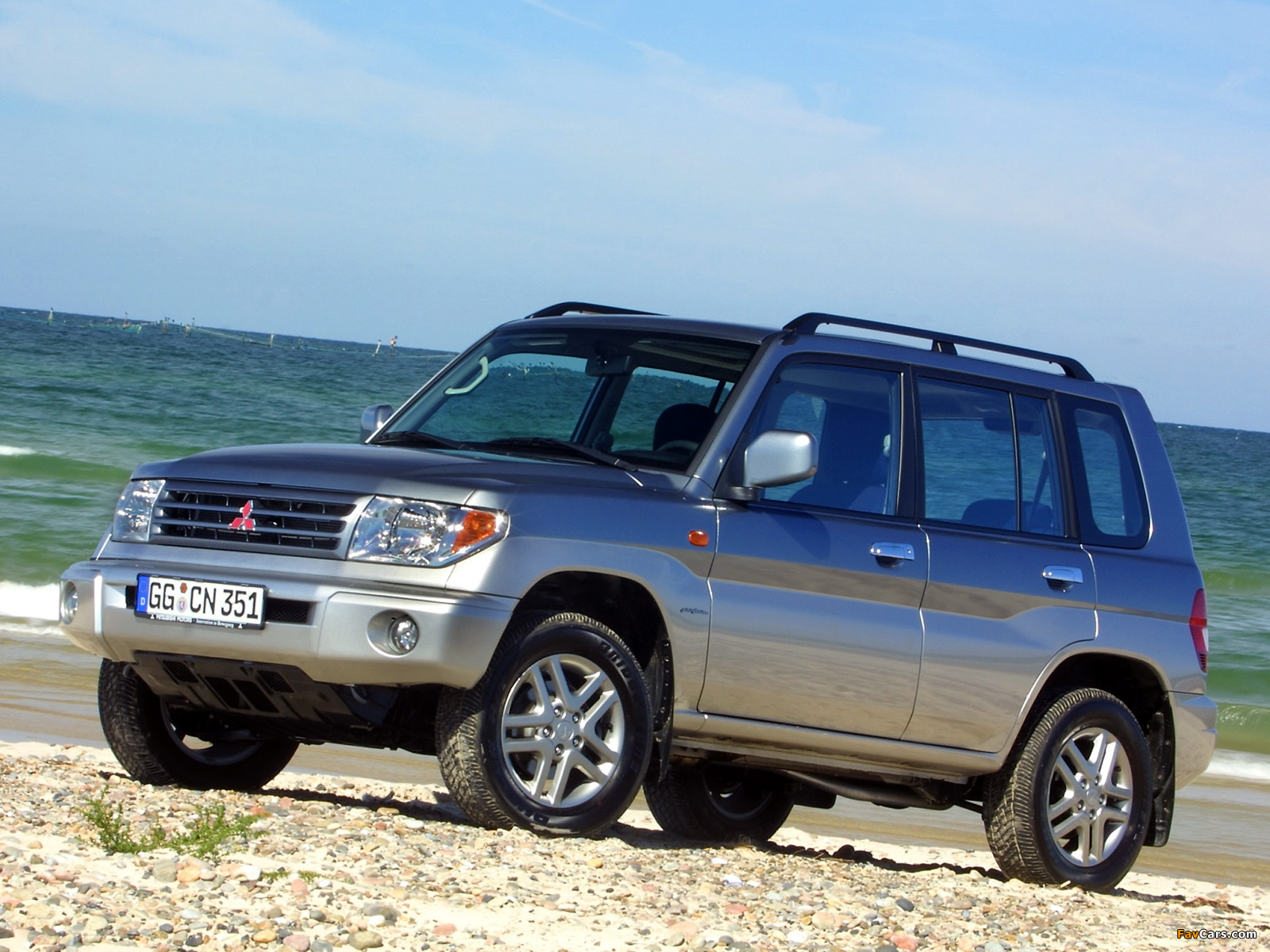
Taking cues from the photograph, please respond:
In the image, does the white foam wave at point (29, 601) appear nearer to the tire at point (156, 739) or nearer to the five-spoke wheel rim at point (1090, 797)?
the tire at point (156, 739)

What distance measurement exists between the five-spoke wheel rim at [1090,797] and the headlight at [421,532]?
2656 mm

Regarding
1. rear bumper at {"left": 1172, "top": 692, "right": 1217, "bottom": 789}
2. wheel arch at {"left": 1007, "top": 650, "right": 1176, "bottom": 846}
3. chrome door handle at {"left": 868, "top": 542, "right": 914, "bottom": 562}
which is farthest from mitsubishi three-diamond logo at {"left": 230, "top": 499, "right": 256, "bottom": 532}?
rear bumper at {"left": 1172, "top": 692, "right": 1217, "bottom": 789}

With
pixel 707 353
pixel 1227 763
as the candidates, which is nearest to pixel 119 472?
pixel 1227 763

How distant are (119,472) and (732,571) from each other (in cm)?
2339

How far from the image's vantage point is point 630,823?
8.16 metres

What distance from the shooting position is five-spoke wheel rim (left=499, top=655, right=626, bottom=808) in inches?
213

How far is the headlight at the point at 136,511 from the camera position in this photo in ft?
18.6

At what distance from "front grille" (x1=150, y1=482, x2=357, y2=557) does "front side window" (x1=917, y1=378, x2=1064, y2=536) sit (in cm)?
224

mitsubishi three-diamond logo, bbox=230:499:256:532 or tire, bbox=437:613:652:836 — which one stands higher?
mitsubishi three-diamond logo, bbox=230:499:256:532

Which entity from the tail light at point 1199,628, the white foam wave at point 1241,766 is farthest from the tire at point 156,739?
the white foam wave at point 1241,766

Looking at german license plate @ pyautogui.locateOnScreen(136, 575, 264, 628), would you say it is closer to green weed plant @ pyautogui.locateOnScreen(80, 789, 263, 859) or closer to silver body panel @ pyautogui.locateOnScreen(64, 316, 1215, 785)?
silver body panel @ pyautogui.locateOnScreen(64, 316, 1215, 785)

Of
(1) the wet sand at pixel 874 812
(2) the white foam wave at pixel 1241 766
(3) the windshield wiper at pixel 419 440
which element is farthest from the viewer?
(2) the white foam wave at pixel 1241 766

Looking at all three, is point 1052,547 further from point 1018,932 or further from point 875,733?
point 1018,932

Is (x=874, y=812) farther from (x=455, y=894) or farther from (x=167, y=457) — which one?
(x=167, y=457)
